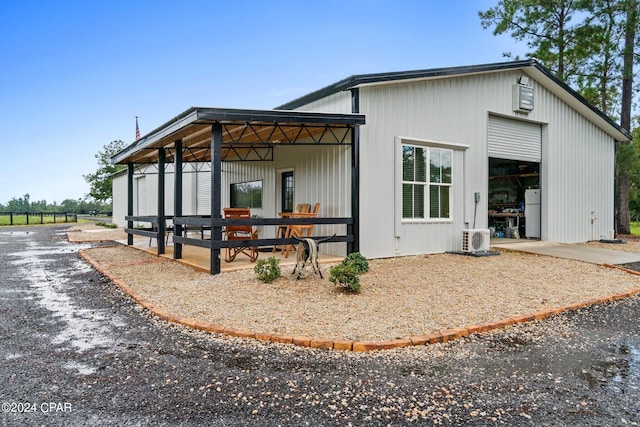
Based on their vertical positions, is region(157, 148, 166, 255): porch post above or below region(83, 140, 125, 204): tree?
below

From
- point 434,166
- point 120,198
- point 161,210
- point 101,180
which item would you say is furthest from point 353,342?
point 101,180

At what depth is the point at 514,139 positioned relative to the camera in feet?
33.7

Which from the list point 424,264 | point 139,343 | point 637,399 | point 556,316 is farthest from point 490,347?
point 424,264

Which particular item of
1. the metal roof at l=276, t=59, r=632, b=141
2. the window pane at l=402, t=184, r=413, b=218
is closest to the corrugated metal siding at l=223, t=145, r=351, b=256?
the metal roof at l=276, t=59, r=632, b=141

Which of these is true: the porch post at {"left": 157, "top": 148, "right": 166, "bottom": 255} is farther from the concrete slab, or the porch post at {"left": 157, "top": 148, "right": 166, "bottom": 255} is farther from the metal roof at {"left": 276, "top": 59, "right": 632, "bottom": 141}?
the concrete slab

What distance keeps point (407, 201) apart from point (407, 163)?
784 millimetres

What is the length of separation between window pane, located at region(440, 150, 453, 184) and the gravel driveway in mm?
4889

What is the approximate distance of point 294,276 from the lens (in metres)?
5.91

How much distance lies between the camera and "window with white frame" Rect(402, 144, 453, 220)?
8.23 meters

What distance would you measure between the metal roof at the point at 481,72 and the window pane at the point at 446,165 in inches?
64.2

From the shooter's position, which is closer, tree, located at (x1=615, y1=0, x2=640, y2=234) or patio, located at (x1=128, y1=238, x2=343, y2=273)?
patio, located at (x1=128, y1=238, x2=343, y2=273)

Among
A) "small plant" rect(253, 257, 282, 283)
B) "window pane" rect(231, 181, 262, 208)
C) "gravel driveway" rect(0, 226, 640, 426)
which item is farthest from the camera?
"window pane" rect(231, 181, 262, 208)

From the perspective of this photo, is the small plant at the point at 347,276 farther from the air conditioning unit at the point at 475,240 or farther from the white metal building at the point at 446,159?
the air conditioning unit at the point at 475,240

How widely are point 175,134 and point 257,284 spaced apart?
3.39 metres
